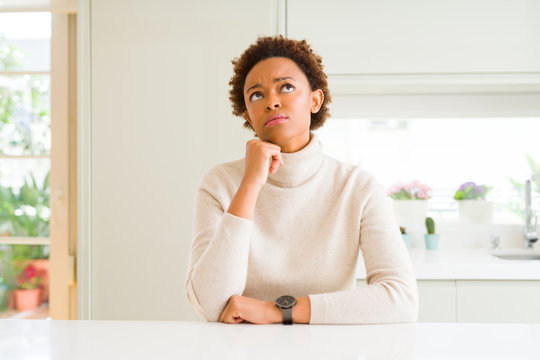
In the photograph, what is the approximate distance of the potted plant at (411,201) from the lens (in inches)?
101

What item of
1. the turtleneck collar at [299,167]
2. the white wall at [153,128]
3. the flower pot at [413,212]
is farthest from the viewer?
the flower pot at [413,212]

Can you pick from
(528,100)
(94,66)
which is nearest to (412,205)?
(528,100)

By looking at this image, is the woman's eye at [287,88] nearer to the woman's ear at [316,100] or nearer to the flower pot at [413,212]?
the woman's ear at [316,100]

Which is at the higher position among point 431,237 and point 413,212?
point 413,212

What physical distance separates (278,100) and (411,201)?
64.6 inches

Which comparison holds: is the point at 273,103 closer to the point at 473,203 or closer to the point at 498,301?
the point at 498,301

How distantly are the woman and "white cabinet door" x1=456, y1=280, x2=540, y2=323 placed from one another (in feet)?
3.34

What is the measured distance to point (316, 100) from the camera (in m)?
1.32

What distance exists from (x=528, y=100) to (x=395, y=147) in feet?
2.38

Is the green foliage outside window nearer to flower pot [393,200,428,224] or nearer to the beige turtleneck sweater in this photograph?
the beige turtleneck sweater

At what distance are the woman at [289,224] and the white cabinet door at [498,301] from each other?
1.02 meters

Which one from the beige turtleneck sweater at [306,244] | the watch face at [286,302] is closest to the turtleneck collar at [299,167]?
the beige turtleneck sweater at [306,244]

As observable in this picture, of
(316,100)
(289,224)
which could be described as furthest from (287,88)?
(289,224)

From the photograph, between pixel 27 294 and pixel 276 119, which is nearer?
pixel 276 119
